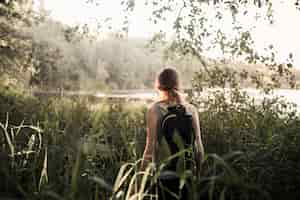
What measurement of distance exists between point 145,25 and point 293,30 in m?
2.70

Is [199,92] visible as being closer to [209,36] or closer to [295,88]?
[209,36]

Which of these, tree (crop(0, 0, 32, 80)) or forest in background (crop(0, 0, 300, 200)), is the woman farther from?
tree (crop(0, 0, 32, 80))

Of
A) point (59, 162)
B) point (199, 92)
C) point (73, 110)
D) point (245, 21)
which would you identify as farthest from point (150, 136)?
point (245, 21)

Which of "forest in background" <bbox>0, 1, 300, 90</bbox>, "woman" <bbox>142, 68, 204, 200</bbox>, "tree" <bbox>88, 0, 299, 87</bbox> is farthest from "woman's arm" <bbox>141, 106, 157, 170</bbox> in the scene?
"tree" <bbox>88, 0, 299, 87</bbox>

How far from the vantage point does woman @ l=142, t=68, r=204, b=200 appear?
121 inches

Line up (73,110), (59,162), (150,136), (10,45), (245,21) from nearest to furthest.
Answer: (150,136) → (59,162) → (73,110) → (245,21) → (10,45)

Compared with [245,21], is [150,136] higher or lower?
lower

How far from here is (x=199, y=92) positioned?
21.7ft

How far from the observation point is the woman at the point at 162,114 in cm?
308

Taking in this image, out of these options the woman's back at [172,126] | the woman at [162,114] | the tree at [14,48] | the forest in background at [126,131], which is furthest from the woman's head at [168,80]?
the tree at [14,48]

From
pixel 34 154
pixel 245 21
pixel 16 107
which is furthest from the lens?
pixel 16 107

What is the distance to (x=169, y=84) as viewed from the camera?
129 inches

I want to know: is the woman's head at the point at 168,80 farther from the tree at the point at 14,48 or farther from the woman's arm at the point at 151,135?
the tree at the point at 14,48

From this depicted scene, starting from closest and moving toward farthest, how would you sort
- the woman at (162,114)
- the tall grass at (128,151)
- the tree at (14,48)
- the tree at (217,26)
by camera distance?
the tall grass at (128,151) → the woman at (162,114) → the tree at (217,26) → the tree at (14,48)
